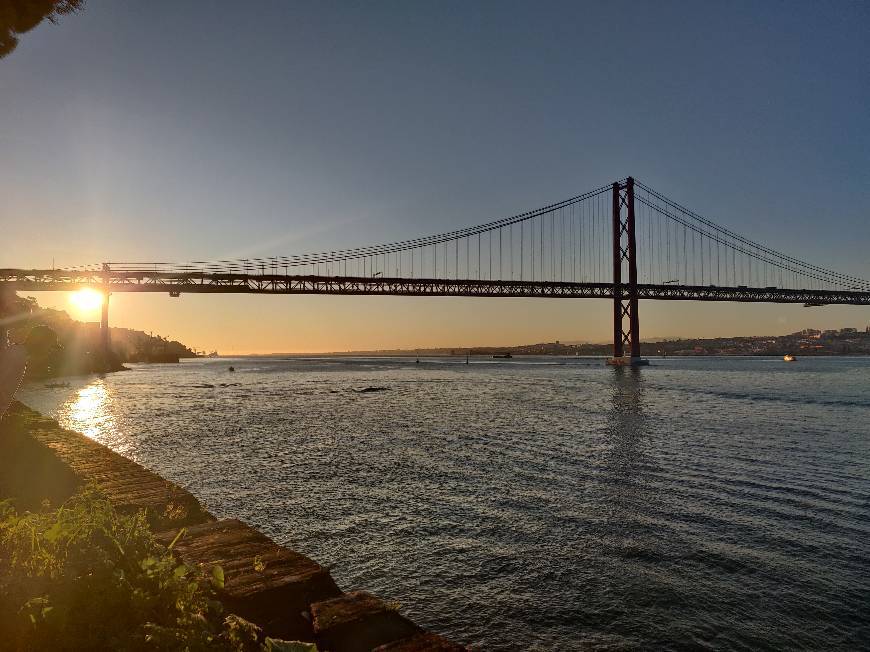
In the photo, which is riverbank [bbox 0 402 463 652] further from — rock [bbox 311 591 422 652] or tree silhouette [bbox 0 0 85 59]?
tree silhouette [bbox 0 0 85 59]

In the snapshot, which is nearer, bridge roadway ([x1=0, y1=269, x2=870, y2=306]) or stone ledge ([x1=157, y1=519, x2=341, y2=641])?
stone ledge ([x1=157, y1=519, x2=341, y2=641])

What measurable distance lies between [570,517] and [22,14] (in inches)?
369

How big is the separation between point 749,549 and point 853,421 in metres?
20.2

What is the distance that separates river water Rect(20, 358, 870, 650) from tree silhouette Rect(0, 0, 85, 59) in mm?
6483

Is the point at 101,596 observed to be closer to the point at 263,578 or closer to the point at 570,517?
the point at 263,578

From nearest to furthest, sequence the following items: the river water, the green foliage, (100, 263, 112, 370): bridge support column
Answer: the green foliage
the river water
(100, 263, 112, 370): bridge support column

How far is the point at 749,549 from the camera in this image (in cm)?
736

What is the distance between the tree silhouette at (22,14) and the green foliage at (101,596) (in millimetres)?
4311

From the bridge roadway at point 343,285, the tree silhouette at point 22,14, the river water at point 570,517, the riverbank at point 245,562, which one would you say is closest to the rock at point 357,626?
the riverbank at point 245,562

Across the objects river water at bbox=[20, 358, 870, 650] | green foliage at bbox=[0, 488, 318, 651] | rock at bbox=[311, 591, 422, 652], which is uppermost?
green foliage at bbox=[0, 488, 318, 651]

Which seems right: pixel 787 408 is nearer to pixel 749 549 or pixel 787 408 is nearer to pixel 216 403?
pixel 749 549

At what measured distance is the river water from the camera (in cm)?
550

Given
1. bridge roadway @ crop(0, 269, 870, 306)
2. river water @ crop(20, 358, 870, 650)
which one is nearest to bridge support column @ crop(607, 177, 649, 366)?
bridge roadway @ crop(0, 269, 870, 306)

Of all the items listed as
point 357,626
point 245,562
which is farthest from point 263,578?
point 357,626
